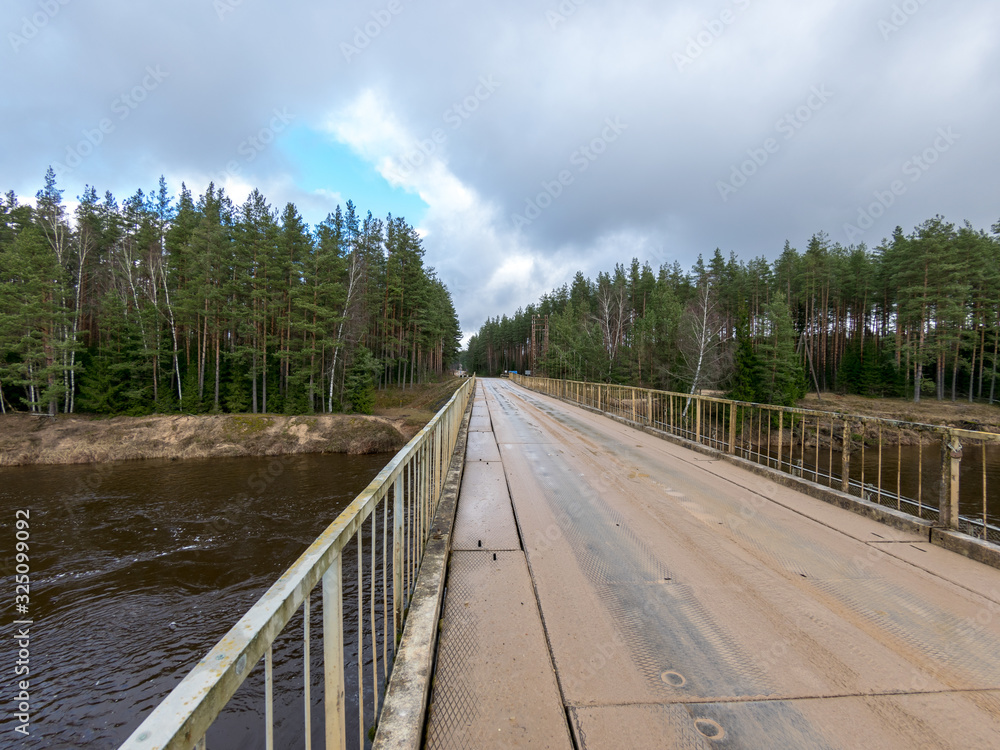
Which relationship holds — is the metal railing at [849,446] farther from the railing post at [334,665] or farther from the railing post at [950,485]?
the railing post at [334,665]

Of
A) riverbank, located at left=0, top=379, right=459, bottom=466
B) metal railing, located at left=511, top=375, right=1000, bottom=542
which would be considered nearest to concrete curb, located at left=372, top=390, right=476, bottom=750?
metal railing, located at left=511, top=375, right=1000, bottom=542

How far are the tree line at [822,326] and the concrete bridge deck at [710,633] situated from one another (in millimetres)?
22906

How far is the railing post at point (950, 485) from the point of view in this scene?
12.1ft

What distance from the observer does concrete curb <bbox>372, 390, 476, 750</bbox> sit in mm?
1714

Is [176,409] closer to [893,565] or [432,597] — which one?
[432,597]

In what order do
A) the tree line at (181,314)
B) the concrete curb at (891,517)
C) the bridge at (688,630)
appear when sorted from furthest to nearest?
the tree line at (181,314)
the concrete curb at (891,517)
the bridge at (688,630)

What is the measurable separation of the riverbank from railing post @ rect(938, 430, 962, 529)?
16400 mm

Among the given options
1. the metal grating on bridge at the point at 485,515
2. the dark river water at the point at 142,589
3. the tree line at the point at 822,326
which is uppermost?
the tree line at the point at 822,326

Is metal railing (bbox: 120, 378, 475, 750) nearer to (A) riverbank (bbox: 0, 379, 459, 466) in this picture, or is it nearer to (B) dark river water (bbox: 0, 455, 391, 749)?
(B) dark river water (bbox: 0, 455, 391, 749)

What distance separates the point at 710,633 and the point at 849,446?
3.81m

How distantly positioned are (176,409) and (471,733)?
31984mm

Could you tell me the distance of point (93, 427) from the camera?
821 inches

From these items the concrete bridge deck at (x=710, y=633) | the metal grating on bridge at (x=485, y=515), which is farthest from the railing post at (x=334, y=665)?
the metal grating on bridge at (x=485, y=515)

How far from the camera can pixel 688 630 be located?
250 cm
